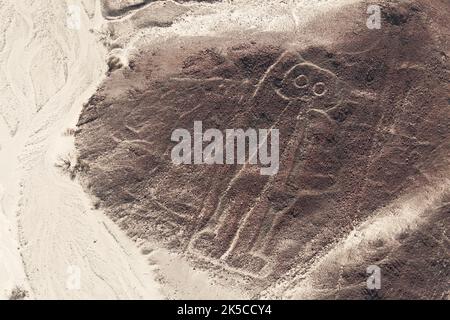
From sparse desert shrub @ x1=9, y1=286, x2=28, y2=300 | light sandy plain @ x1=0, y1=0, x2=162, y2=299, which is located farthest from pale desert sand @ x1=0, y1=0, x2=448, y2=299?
sparse desert shrub @ x1=9, y1=286, x2=28, y2=300

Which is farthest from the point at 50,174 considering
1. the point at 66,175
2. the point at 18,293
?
the point at 18,293

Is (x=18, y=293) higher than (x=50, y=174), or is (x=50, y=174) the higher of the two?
(x=50, y=174)

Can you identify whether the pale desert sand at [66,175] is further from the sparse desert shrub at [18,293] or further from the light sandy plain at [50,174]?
the sparse desert shrub at [18,293]

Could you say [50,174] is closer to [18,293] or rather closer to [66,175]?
[66,175]

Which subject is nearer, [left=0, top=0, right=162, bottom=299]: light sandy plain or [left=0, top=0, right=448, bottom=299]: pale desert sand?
[left=0, top=0, right=448, bottom=299]: pale desert sand

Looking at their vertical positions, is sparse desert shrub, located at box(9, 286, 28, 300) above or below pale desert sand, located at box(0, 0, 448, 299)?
below

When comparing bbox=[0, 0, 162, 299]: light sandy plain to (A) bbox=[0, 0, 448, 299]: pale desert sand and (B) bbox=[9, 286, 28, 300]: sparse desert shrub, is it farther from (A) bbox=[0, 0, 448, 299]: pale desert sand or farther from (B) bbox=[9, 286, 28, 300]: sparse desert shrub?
(B) bbox=[9, 286, 28, 300]: sparse desert shrub

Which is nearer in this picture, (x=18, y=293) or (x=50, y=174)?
(x=18, y=293)

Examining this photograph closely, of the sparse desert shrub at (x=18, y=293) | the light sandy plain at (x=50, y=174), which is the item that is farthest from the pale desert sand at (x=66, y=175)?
the sparse desert shrub at (x=18, y=293)
